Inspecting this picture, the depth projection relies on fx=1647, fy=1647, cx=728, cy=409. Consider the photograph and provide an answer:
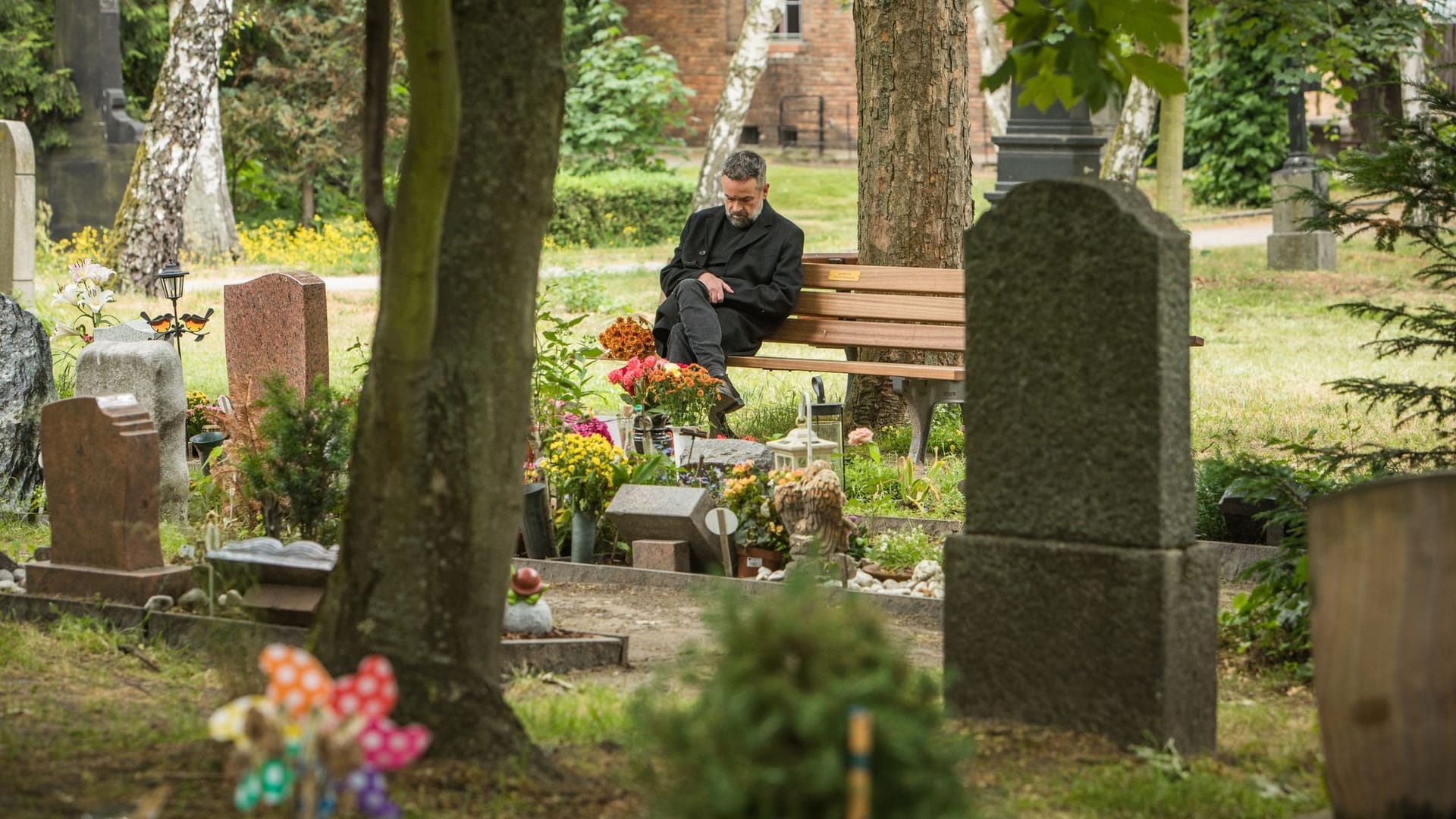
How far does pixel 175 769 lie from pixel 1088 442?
2.40 meters

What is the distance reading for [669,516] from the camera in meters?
6.84

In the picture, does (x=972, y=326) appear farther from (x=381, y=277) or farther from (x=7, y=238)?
(x=7, y=238)

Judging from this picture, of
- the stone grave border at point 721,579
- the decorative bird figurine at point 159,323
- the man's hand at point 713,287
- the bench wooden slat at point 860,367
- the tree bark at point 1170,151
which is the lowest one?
the stone grave border at point 721,579

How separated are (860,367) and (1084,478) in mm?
5484

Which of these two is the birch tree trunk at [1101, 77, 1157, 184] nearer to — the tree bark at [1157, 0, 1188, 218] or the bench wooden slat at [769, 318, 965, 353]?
the tree bark at [1157, 0, 1188, 218]

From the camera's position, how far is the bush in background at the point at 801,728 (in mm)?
2766

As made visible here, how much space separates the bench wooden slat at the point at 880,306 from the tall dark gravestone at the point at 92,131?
15.3m

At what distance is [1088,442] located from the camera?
434 centimetres

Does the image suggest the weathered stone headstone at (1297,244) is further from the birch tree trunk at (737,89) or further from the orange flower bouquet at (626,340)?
the orange flower bouquet at (626,340)

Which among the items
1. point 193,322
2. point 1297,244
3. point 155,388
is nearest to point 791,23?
point 1297,244

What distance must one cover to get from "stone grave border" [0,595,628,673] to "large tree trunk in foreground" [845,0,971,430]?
5203 mm

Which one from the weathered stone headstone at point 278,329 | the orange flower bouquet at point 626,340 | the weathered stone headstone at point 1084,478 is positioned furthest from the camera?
the orange flower bouquet at point 626,340

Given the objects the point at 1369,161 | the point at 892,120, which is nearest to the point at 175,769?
the point at 1369,161

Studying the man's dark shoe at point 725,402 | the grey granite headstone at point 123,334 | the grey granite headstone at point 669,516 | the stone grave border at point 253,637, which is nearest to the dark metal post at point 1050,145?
the man's dark shoe at point 725,402
